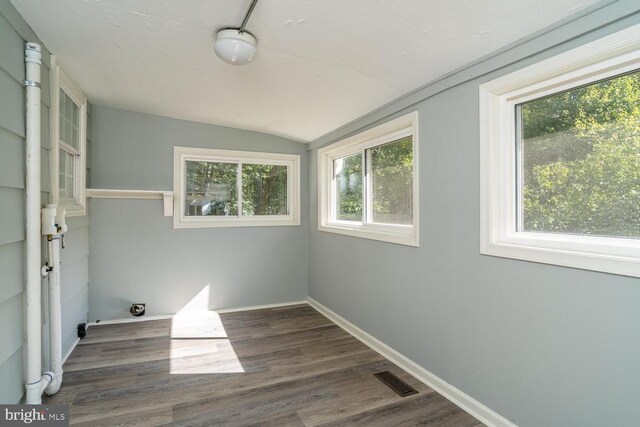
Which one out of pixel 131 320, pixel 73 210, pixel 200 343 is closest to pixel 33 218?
pixel 73 210

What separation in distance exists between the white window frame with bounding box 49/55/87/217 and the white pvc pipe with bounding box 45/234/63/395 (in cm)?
34

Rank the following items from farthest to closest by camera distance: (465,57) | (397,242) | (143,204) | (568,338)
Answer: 1. (143,204)
2. (397,242)
3. (465,57)
4. (568,338)

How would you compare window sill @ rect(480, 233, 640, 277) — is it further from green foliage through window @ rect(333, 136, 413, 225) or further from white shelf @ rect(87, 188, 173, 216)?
white shelf @ rect(87, 188, 173, 216)

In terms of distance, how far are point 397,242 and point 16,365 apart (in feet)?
8.20

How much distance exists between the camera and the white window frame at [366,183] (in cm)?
249

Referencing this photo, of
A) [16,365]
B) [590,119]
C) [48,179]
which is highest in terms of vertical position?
[590,119]

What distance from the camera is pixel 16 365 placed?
1.74 meters

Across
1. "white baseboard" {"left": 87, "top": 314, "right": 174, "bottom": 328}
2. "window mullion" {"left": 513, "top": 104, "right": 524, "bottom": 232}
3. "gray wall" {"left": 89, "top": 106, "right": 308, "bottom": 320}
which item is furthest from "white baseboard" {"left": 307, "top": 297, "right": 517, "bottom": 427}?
"white baseboard" {"left": 87, "top": 314, "right": 174, "bottom": 328}

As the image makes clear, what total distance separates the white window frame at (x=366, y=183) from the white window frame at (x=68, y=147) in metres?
2.41

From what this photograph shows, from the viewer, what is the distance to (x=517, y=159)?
6.08 feet

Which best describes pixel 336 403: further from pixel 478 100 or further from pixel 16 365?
pixel 478 100

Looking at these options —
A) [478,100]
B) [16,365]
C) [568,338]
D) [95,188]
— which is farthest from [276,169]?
[568,338]

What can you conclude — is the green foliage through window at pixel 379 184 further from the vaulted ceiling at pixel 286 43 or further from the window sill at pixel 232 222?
the window sill at pixel 232 222

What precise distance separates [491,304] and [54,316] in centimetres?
281
